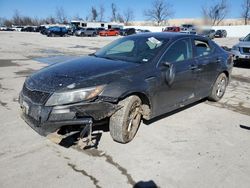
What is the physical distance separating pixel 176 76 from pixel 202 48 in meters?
1.47

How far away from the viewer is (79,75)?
164 inches

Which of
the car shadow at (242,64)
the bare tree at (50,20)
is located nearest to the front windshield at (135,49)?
the car shadow at (242,64)

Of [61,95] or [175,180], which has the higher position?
[61,95]

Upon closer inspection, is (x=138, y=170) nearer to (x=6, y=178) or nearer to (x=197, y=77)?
(x=6, y=178)

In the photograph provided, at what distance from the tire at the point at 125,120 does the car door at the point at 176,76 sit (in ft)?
1.63

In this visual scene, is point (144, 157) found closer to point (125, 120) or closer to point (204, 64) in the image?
point (125, 120)

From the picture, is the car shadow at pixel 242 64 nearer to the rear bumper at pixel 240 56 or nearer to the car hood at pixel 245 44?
the rear bumper at pixel 240 56

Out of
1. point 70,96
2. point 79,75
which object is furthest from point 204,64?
point 70,96

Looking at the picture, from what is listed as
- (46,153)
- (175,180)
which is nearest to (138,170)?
(175,180)

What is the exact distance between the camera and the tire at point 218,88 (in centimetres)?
665

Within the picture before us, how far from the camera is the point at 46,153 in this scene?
4.05 meters

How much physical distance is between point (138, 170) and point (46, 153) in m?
1.31

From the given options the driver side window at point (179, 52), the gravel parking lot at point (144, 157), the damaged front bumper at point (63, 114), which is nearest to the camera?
the gravel parking lot at point (144, 157)

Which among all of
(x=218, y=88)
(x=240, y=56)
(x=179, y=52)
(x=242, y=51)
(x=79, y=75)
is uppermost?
(x=179, y=52)
